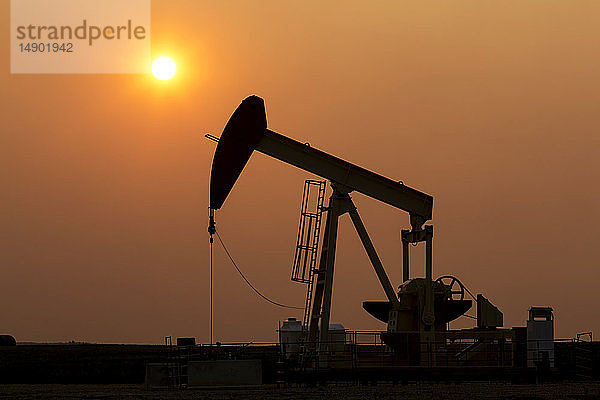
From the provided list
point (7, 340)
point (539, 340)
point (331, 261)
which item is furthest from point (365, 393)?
point (7, 340)

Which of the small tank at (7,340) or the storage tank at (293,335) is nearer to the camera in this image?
the storage tank at (293,335)

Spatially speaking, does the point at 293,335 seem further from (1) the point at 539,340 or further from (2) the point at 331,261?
(1) the point at 539,340

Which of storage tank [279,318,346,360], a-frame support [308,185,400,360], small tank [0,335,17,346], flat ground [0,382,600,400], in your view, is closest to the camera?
flat ground [0,382,600,400]

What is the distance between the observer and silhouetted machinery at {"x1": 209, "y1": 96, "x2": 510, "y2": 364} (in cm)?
2341

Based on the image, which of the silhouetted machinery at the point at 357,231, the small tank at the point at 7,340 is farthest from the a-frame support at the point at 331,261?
the small tank at the point at 7,340

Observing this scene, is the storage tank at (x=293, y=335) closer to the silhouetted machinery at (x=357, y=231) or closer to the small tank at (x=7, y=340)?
the silhouetted machinery at (x=357, y=231)

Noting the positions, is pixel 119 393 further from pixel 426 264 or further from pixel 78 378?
pixel 78 378

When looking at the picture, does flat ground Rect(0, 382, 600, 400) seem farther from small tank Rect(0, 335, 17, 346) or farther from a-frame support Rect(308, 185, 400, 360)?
small tank Rect(0, 335, 17, 346)

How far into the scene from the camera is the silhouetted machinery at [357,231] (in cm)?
2341

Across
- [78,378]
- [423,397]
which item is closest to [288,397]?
[423,397]

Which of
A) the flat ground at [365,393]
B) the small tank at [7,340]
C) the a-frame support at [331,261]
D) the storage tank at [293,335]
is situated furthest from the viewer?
the small tank at [7,340]

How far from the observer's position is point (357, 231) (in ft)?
80.5

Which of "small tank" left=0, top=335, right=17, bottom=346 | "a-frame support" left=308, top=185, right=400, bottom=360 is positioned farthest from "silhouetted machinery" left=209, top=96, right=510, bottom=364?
"small tank" left=0, top=335, right=17, bottom=346

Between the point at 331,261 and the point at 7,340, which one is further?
the point at 7,340
